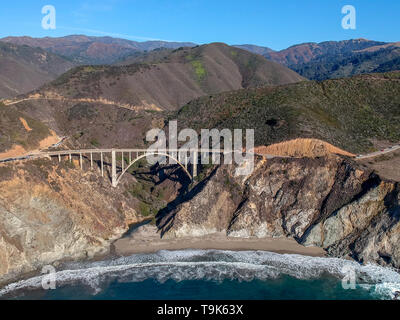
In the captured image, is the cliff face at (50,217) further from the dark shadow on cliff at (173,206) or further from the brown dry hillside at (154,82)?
the brown dry hillside at (154,82)

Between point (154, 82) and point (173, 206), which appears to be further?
point (154, 82)

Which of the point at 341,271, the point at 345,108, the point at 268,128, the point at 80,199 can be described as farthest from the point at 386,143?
the point at 80,199

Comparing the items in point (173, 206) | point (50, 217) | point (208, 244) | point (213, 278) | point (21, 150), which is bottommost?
point (213, 278)

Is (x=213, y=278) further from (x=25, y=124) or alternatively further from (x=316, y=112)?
(x=25, y=124)

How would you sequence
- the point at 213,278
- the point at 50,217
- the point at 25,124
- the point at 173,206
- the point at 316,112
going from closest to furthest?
the point at 213,278 < the point at 50,217 < the point at 173,206 < the point at 25,124 < the point at 316,112

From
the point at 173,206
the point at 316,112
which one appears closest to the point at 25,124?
the point at 173,206

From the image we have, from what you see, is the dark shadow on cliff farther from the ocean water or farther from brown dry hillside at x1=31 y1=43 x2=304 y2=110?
brown dry hillside at x1=31 y1=43 x2=304 y2=110

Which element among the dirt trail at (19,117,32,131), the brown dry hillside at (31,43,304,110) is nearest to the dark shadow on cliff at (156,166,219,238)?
the dirt trail at (19,117,32,131)
